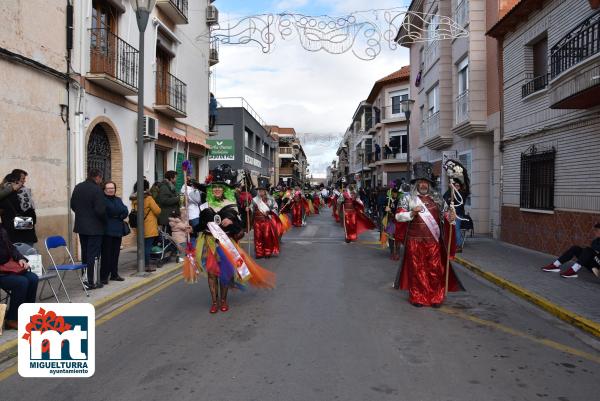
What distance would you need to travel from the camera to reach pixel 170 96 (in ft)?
54.0

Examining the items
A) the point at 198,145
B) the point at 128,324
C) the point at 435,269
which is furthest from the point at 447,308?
the point at 198,145

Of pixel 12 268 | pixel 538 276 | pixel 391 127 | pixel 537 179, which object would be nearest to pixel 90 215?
pixel 12 268

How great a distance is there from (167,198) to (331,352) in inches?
247

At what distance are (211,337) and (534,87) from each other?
36.3ft

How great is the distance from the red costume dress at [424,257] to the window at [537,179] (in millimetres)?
6263

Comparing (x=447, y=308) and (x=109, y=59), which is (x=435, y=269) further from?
(x=109, y=59)

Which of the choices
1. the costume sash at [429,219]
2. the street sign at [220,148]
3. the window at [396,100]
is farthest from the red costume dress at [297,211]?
the window at [396,100]

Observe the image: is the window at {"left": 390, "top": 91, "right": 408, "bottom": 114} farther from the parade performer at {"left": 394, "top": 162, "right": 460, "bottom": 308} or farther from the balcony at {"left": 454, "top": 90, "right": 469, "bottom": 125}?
the parade performer at {"left": 394, "top": 162, "right": 460, "bottom": 308}

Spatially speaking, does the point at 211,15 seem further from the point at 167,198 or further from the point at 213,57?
the point at 167,198

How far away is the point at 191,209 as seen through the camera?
10547mm

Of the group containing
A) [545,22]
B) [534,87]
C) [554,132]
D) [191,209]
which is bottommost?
[191,209]

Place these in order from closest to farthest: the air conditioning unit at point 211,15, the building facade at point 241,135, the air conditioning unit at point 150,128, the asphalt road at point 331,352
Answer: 1. the asphalt road at point 331,352
2. the air conditioning unit at point 150,128
3. the air conditioning unit at point 211,15
4. the building facade at point 241,135

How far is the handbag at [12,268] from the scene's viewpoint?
17.7 feet

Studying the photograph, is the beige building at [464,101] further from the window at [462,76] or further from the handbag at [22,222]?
the handbag at [22,222]
